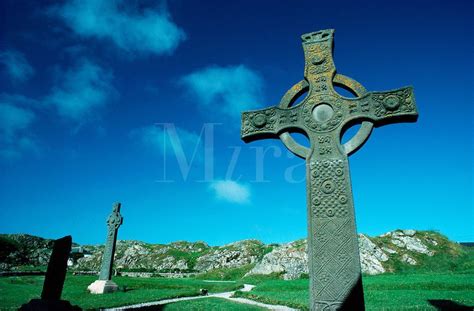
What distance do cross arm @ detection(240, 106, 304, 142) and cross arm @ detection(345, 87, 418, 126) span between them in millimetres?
1030

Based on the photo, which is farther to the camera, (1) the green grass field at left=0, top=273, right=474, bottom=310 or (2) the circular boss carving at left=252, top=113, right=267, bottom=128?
(1) the green grass field at left=0, top=273, right=474, bottom=310

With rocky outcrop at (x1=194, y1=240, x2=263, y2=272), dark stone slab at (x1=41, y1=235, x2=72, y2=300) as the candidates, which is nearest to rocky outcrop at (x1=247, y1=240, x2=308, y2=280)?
rocky outcrop at (x1=194, y1=240, x2=263, y2=272)

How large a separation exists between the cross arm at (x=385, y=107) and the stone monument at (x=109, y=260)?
15.9 m

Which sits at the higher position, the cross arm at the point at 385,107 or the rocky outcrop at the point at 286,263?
the cross arm at the point at 385,107

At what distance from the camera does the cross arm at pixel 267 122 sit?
5.86 m

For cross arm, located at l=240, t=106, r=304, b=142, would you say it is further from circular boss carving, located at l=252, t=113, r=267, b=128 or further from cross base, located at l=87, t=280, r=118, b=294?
cross base, located at l=87, t=280, r=118, b=294

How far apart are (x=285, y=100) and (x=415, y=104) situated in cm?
231

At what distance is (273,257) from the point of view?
35469 mm

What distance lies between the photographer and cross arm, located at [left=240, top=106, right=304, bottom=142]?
5855 mm

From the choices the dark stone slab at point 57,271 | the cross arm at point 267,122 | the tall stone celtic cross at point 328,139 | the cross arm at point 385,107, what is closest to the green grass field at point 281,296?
the dark stone slab at point 57,271

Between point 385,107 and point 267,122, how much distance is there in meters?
2.17

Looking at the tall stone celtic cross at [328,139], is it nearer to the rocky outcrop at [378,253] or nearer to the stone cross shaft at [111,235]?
the stone cross shaft at [111,235]

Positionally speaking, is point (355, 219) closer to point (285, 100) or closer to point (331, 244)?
point (331, 244)

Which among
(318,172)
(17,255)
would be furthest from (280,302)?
(17,255)
